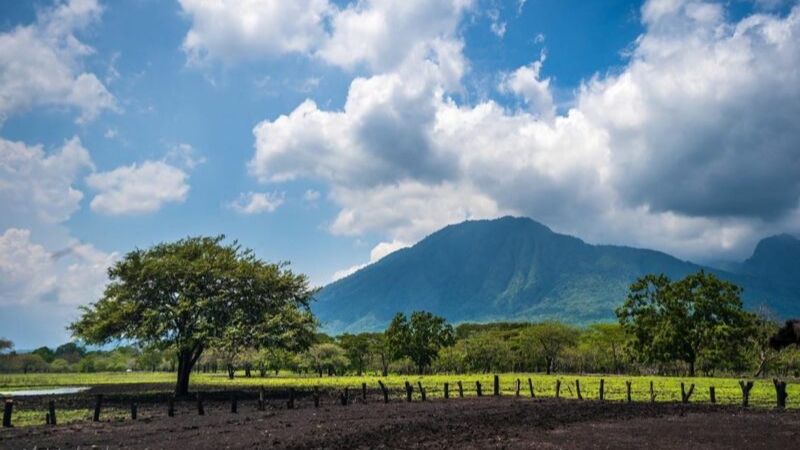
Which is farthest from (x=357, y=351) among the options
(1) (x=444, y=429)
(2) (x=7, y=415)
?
(1) (x=444, y=429)

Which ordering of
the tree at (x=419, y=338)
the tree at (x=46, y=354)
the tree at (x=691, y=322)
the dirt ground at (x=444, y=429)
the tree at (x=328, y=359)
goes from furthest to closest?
the tree at (x=46, y=354) → the tree at (x=328, y=359) → the tree at (x=419, y=338) → the tree at (x=691, y=322) → the dirt ground at (x=444, y=429)

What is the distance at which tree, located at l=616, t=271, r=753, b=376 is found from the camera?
76188mm

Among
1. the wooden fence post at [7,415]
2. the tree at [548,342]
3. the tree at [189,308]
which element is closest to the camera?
the wooden fence post at [7,415]

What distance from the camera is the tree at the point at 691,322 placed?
7619 cm

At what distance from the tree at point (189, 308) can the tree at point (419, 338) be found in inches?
1854

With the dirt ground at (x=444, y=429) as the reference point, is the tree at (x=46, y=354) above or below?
below

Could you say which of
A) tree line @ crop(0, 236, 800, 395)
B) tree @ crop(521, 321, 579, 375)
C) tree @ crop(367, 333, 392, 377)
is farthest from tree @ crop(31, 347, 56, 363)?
tree @ crop(521, 321, 579, 375)

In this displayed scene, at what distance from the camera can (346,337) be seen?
128 m

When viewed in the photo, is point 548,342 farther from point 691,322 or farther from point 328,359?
point 328,359

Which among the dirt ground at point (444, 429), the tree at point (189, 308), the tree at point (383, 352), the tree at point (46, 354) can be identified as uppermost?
the tree at point (189, 308)

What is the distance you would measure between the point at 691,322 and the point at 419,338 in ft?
138

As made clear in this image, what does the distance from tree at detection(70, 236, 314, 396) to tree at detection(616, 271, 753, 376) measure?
50540mm

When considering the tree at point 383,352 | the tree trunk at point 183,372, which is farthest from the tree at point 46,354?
the tree trunk at point 183,372

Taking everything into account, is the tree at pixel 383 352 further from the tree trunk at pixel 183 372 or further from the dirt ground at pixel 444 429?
the dirt ground at pixel 444 429
